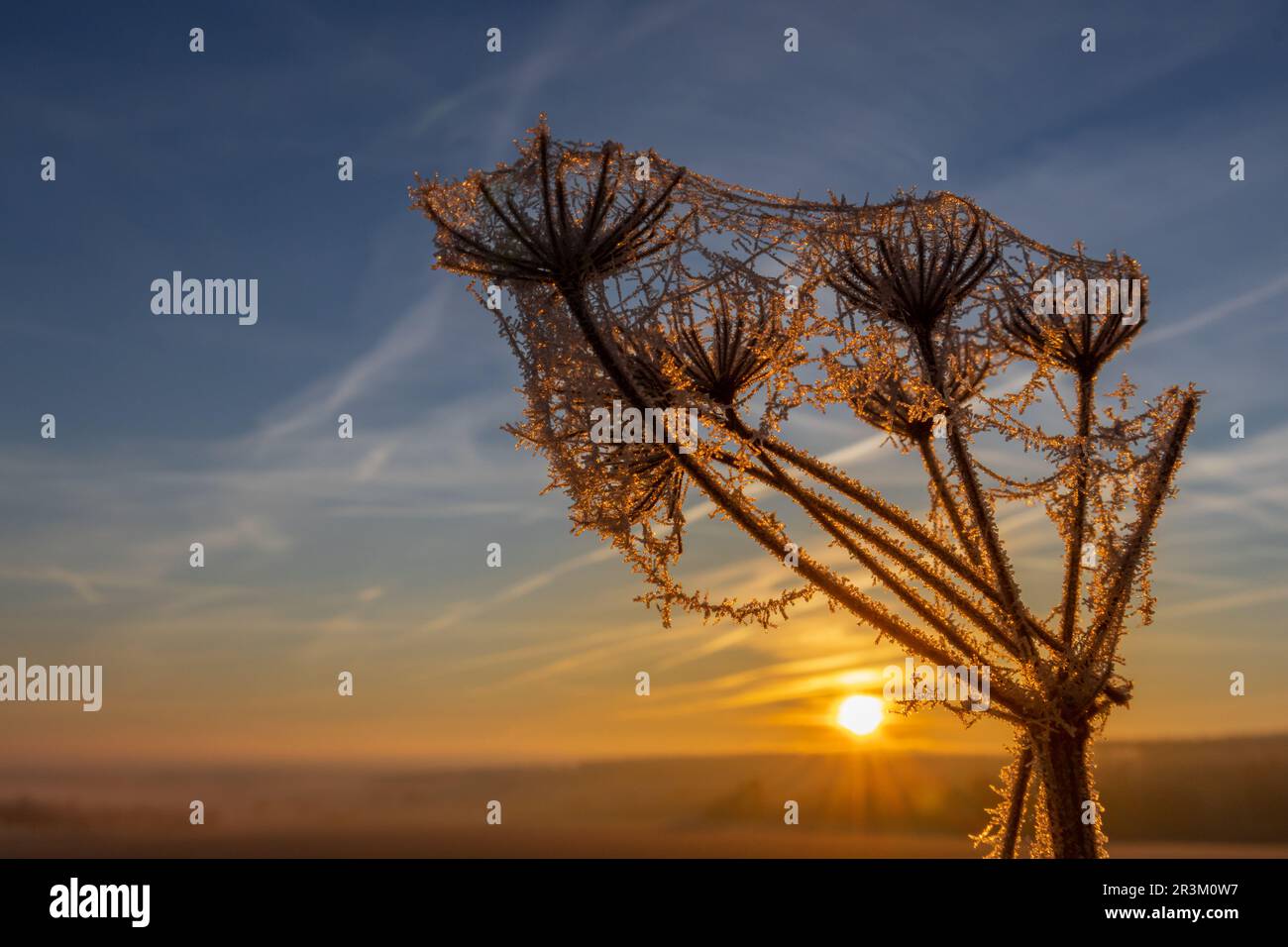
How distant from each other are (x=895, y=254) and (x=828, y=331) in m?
0.92

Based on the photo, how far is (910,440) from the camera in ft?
34.4

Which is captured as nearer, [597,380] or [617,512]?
[597,380]

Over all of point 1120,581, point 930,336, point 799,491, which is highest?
point 930,336

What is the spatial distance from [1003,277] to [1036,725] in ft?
14.0

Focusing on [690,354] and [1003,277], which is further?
[1003,277]

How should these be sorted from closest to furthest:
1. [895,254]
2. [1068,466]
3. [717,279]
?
[717,279] → [895,254] → [1068,466]

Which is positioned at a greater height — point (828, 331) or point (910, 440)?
point (828, 331)

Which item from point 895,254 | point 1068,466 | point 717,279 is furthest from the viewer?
point 1068,466

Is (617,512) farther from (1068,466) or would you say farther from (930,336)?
(1068,466)

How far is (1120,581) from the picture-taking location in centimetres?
944
